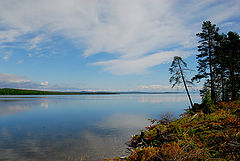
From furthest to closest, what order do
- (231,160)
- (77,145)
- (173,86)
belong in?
(173,86)
(77,145)
(231,160)

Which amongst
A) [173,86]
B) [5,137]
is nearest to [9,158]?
[5,137]

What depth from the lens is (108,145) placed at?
8750 mm

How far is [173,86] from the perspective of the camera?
2344 centimetres

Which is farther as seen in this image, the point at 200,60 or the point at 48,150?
the point at 200,60

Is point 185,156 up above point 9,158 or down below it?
above

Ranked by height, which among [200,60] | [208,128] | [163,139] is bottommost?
[163,139]

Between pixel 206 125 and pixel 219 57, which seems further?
pixel 219 57

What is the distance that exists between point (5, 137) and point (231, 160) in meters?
12.5

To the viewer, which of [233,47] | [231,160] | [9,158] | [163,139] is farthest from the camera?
[233,47]

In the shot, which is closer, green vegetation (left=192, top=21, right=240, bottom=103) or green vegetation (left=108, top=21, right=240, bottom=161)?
green vegetation (left=108, top=21, right=240, bottom=161)

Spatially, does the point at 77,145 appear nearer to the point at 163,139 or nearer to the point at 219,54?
the point at 163,139

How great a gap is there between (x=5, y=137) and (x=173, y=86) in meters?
20.3

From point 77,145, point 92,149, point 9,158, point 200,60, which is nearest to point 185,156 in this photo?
point 92,149

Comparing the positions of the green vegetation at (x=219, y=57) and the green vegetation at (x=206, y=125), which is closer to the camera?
the green vegetation at (x=206, y=125)
